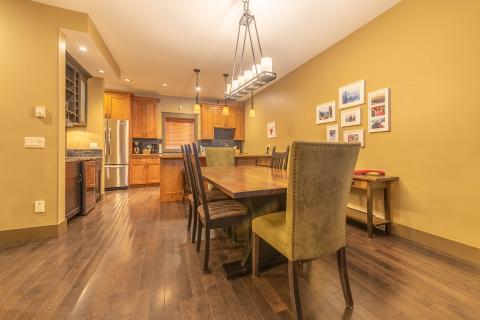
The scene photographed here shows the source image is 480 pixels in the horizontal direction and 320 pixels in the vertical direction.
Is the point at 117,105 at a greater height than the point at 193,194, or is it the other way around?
the point at 117,105

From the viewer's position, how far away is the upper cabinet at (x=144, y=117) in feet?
19.1

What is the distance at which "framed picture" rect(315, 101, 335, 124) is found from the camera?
338 centimetres


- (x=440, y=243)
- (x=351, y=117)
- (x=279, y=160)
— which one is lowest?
(x=440, y=243)

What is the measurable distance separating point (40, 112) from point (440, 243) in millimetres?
4418

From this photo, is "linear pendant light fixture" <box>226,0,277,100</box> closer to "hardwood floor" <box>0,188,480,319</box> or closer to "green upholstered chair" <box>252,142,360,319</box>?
"green upholstered chair" <box>252,142,360,319</box>

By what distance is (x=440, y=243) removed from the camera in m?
2.07

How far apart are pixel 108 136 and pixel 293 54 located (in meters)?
4.59

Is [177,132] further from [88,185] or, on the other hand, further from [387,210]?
[387,210]

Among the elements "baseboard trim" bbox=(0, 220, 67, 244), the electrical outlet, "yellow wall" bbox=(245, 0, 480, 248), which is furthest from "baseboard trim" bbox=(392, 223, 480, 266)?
the electrical outlet

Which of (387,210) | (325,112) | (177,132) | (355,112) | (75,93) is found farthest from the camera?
(177,132)

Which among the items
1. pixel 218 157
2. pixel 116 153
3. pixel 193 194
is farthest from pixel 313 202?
pixel 116 153

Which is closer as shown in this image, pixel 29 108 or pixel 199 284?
pixel 199 284

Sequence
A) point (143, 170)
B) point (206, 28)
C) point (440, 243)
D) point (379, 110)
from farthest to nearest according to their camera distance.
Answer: point (143, 170)
point (206, 28)
point (379, 110)
point (440, 243)

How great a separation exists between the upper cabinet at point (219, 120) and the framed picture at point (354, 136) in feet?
13.4
